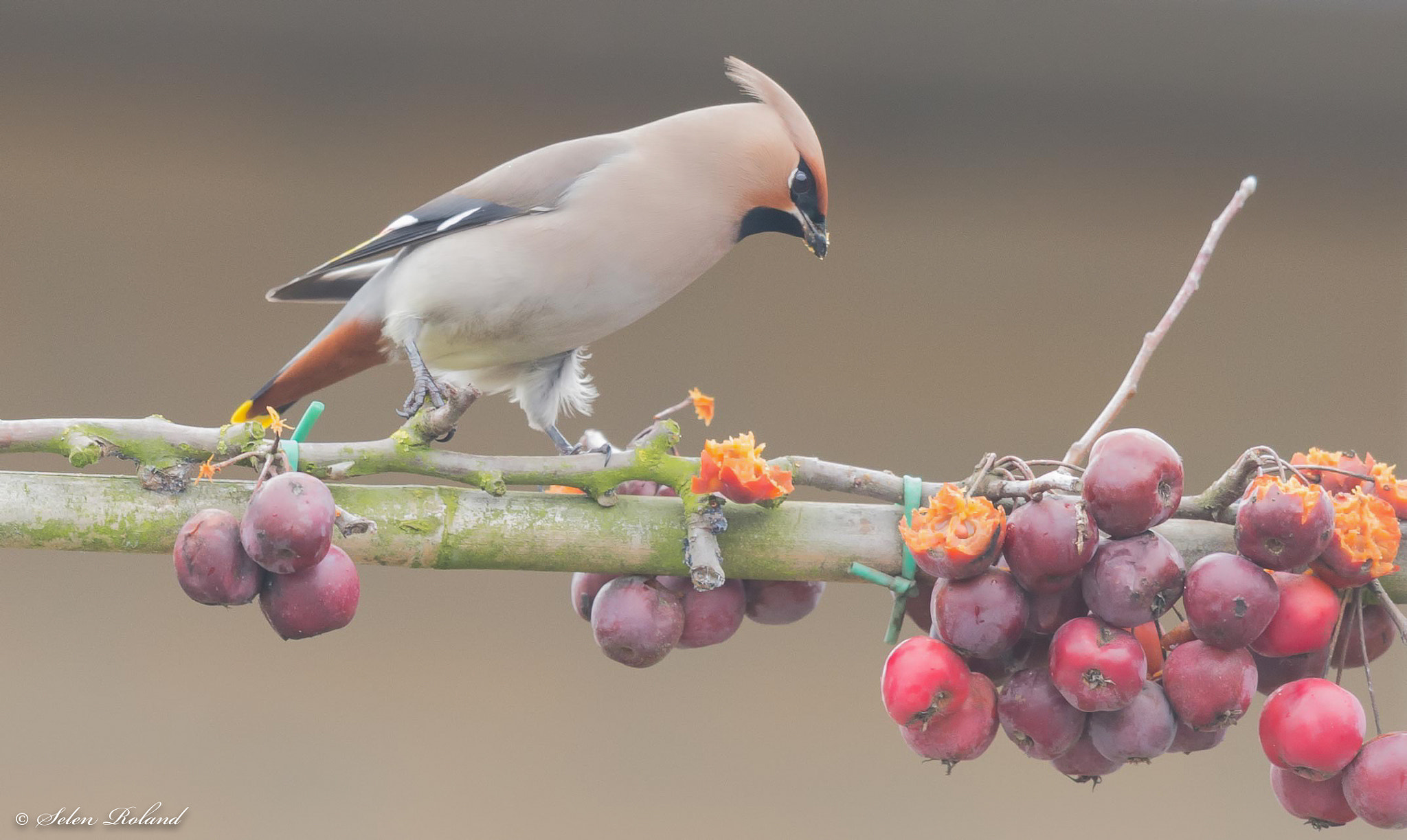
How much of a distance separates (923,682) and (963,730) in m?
0.07

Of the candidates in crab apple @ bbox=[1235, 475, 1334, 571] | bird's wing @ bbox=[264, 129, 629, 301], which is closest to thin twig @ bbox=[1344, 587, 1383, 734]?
crab apple @ bbox=[1235, 475, 1334, 571]

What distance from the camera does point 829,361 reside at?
3.65 meters

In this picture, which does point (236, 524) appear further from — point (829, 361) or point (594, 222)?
point (829, 361)

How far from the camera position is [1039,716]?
1.13m

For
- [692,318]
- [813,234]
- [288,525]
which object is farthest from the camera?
[692,318]

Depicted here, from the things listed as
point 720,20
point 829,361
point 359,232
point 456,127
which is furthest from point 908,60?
point 359,232

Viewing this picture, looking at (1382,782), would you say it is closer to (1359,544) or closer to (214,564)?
(1359,544)

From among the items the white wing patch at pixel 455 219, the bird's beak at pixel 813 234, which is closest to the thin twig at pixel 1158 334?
the bird's beak at pixel 813 234

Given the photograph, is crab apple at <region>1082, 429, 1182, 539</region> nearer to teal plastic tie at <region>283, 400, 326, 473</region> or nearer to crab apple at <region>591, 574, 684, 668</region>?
crab apple at <region>591, 574, 684, 668</region>

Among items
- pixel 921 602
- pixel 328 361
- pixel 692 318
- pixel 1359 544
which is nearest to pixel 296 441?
pixel 921 602

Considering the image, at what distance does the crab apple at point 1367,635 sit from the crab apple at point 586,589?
0.65 meters

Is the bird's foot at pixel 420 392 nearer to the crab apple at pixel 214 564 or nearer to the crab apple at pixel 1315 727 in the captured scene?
the crab apple at pixel 214 564

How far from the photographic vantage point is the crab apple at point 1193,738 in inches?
45.3

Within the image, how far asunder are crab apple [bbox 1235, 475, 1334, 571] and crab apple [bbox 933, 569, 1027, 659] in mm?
185
